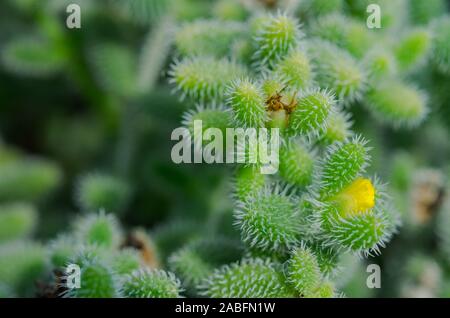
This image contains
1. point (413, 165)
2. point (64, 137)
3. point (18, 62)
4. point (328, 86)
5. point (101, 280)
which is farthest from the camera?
point (64, 137)

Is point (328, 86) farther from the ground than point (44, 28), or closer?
closer

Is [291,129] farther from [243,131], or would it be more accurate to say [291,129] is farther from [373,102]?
[373,102]

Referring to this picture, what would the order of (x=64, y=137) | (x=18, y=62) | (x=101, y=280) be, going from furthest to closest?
1. (x=64, y=137)
2. (x=18, y=62)
3. (x=101, y=280)
